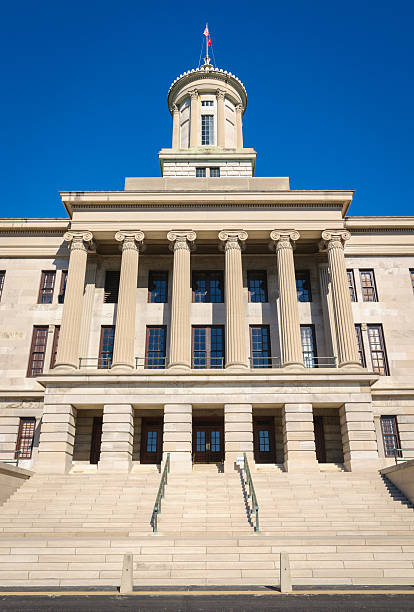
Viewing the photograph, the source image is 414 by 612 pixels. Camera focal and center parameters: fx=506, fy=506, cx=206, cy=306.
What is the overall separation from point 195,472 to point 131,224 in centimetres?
1537

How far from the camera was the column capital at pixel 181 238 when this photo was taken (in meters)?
31.0

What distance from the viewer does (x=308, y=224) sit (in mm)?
31500

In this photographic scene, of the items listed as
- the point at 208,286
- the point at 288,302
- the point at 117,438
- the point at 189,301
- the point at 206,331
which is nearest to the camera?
the point at 117,438

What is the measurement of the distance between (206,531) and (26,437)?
50.9 feet

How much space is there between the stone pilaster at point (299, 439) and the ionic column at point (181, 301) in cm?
612

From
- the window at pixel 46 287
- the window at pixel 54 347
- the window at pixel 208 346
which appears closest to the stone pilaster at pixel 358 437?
the window at pixel 208 346

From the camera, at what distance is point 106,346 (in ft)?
104

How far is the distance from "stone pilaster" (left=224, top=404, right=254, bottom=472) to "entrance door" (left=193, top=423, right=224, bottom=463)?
3.02m

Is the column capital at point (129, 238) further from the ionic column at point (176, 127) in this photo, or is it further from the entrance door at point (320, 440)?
the ionic column at point (176, 127)

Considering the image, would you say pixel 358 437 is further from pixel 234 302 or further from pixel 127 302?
pixel 127 302

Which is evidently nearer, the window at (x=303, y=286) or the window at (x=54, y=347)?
the window at (x=54, y=347)

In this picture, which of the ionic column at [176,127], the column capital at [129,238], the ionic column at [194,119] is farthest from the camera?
the ionic column at [176,127]


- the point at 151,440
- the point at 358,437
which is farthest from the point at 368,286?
the point at 151,440

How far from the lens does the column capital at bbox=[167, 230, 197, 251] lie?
3105cm
